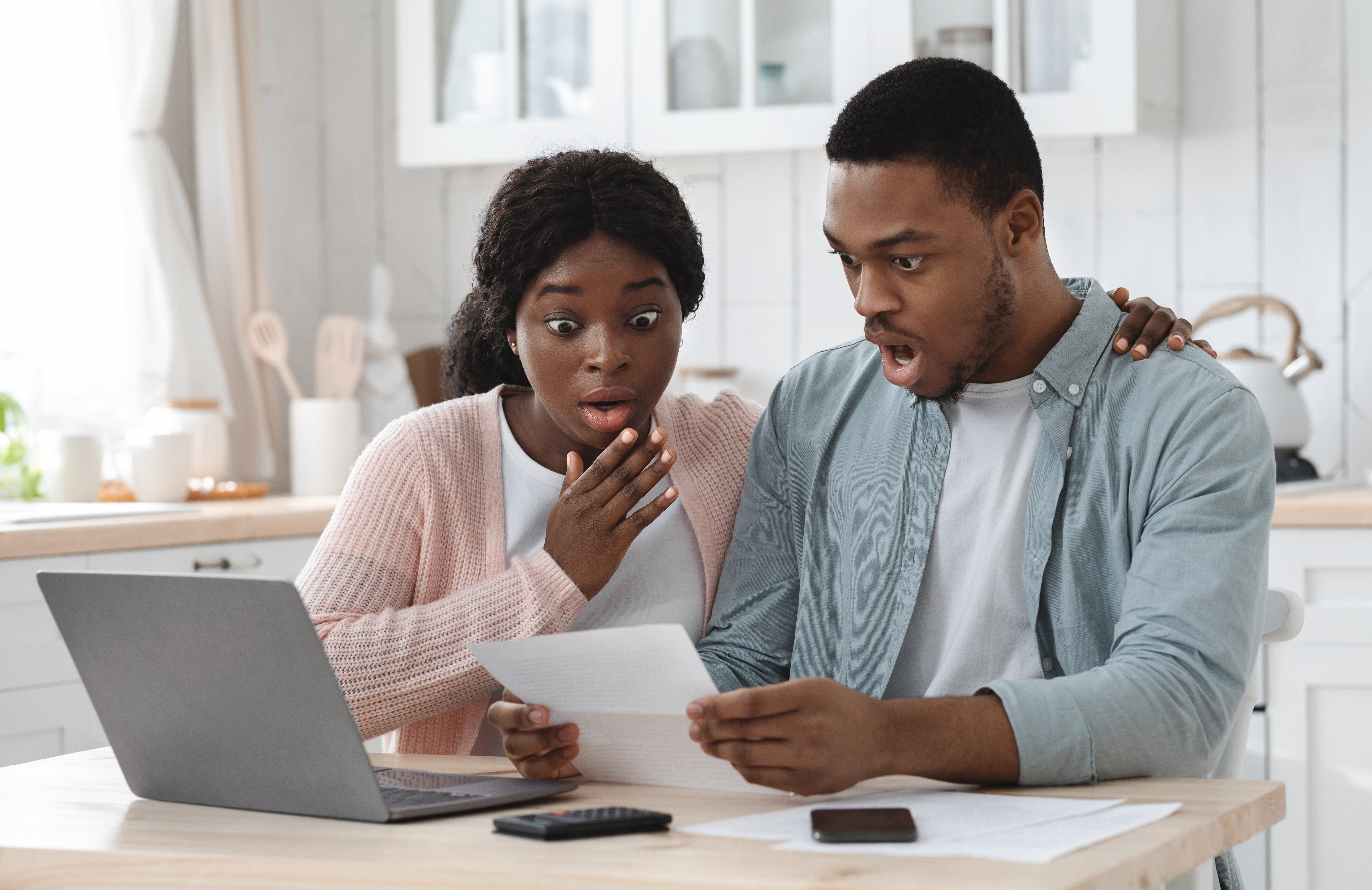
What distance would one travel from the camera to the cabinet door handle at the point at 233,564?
2.49 metres

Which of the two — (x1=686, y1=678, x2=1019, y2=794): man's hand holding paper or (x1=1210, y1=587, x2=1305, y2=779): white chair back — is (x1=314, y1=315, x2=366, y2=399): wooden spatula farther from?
(x1=686, y1=678, x2=1019, y2=794): man's hand holding paper

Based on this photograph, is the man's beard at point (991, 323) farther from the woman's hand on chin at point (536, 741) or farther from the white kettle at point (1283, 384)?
the white kettle at point (1283, 384)

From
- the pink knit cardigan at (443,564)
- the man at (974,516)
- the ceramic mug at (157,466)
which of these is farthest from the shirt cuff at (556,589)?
the ceramic mug at (157,466)

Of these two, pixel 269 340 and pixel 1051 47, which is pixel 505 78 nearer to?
pixel 269 340

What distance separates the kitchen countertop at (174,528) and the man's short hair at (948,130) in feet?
3.38

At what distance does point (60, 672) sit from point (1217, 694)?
1.78 metres

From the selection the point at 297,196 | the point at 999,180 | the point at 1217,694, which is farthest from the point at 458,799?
the point at 297,196

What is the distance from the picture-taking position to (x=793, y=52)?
2.93m

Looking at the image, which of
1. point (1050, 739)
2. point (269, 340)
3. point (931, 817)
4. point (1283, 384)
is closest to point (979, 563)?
point (1050, 739)

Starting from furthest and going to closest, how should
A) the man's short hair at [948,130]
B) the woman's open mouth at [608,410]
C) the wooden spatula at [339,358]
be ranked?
the wooden spatula at [339,358] → the woman's open mouth at [608,410] → the man's short hair at [948,130]

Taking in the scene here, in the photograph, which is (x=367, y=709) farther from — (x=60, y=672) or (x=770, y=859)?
(x=60, y=672)

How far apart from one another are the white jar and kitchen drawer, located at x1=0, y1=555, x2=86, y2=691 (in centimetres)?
65

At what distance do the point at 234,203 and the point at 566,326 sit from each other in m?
1.86

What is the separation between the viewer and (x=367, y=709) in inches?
55.3
